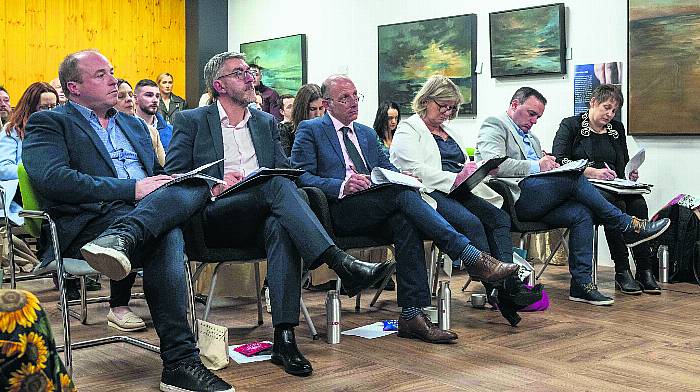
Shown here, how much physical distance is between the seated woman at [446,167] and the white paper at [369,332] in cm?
63

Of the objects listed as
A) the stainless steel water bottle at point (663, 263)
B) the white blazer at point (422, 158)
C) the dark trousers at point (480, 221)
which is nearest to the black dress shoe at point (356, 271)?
the dark trousers at point (480, 221)

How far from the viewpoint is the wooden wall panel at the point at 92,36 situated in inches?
339

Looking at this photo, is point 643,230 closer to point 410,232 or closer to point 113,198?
point 410,232

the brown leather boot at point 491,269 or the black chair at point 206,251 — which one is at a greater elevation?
the black chair at point 206,251

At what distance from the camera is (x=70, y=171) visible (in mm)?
3203

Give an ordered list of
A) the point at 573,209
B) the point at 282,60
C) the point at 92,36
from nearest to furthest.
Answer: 1. the point at 573,209
2. the point at 282,60
3. the point at 92,36

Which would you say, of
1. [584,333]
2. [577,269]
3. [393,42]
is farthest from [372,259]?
[393,42]

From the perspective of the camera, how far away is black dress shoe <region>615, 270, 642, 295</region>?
16.5 feet

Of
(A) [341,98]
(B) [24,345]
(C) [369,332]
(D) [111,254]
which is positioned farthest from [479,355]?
(B) [24,345]

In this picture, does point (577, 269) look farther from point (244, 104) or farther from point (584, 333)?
point (244, 104)

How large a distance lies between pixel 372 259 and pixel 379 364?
5.76 ft

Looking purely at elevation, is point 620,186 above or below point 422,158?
below

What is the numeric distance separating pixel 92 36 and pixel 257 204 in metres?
6.47

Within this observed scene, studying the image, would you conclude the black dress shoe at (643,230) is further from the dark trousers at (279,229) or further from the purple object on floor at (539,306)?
the dark trousers at (279,229)
